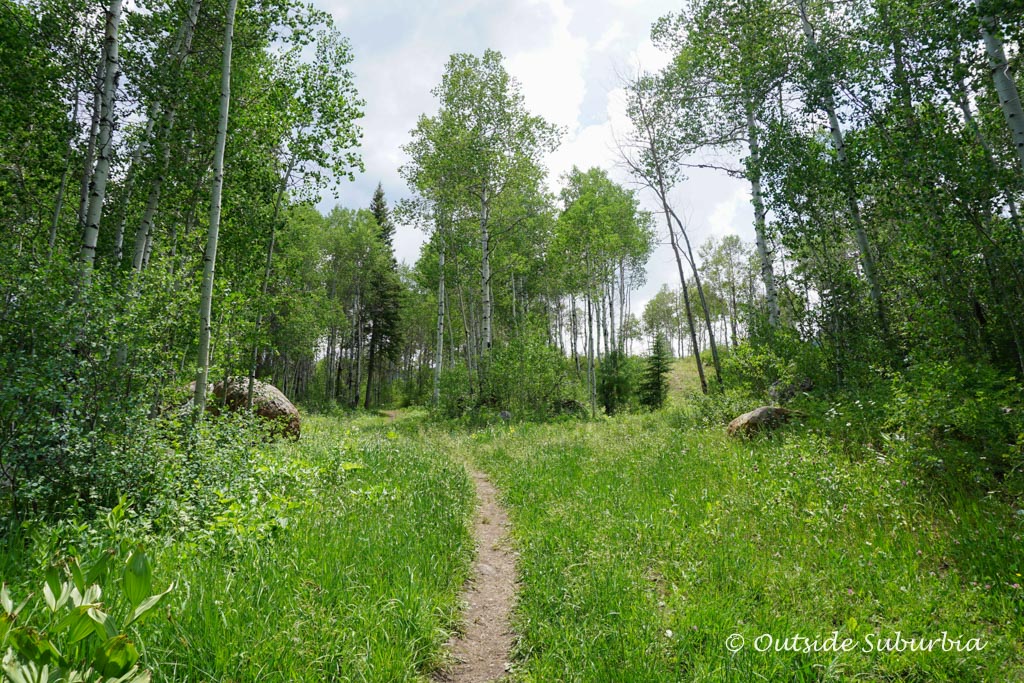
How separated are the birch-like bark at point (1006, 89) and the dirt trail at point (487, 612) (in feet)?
26.9

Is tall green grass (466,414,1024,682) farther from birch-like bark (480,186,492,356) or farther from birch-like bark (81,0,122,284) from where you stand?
birch-like bark (480,186,492,356)

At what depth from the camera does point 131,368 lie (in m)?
5.52

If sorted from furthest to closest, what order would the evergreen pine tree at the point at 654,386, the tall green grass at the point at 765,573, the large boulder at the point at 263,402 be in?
the evergreen pine tree at the point at 654,386, the large boulder at the point at 263,402, the tall green grass at the point at 765,573

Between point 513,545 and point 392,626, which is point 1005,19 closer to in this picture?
point 513,545

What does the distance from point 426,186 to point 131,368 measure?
51.7ft

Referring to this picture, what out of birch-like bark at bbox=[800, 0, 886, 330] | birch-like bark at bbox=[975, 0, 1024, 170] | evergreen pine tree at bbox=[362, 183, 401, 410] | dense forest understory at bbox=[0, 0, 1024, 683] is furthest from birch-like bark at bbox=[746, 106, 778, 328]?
evergreen pine tree at bbox=[362, 183, 401, 410]

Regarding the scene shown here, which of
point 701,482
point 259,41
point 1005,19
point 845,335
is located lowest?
point 701,482

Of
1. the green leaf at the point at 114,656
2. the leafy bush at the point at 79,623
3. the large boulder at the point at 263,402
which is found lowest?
the green leaf at the point at 114,656

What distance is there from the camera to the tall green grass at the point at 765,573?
9.80 ft

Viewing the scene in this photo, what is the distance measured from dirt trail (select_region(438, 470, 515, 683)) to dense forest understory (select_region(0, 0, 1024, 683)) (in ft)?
0.46

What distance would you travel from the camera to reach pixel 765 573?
4094mm

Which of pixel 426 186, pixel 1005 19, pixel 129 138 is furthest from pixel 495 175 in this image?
pixel 1005 19

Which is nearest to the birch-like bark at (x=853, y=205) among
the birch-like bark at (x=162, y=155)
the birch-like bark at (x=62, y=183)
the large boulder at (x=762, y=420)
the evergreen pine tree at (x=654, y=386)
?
the large boulder at (x=762, y=420)

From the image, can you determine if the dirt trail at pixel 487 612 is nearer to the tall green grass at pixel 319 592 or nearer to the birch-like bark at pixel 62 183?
the tall green grass at pixel 319 592
